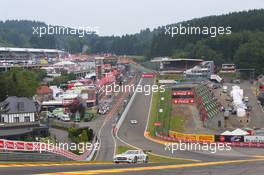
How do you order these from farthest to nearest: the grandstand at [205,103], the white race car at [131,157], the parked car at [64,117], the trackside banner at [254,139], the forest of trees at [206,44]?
1. the forest of trees at [206,44]
2. the parked car at [64,117]
3. the grandstand at [205,103]
4. the trackside banner at [254,139]
5. the white race car at [131,157]

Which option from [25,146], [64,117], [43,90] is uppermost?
[25,146]

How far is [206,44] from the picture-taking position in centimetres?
11281

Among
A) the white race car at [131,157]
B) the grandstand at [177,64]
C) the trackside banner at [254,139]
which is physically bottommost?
the trackside banner at [254,139]

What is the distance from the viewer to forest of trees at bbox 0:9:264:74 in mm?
98688

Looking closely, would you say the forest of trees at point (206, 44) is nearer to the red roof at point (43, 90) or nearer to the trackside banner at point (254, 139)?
the red roof at point (43, 90)

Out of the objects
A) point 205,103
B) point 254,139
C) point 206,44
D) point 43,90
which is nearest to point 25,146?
point 254,139

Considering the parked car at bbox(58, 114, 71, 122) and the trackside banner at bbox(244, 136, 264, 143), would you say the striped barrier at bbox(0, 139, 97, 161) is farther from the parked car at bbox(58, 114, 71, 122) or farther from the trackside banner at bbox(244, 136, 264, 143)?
the parked car at bbox(58, 114, 71, 122)

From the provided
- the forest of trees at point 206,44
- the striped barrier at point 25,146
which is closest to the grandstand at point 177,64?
the forest of trees at point 206,44

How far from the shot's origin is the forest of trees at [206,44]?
98688mm

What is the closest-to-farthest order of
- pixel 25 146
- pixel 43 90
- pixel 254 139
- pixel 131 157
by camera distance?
pixel 25 146 < pixel 131 157 < pixel 254 139 < pixel 43 90

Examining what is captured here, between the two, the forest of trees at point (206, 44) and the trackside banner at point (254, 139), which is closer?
the trackside banner at point (254, 139)

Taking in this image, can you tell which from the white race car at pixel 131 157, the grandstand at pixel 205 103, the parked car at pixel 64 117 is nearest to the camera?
the white race car at pixel 131 157

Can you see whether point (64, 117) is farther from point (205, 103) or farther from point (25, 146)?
point (25, 146)

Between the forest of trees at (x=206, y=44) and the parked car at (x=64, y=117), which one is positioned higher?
the forest of trees at (x=206, y=44)
